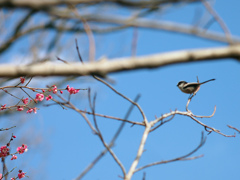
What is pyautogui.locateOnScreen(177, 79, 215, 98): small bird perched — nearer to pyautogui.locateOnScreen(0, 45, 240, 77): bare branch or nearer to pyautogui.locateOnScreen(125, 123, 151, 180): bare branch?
pyautogui.locateOnScreen(125, 123, 151, 180): bare branch

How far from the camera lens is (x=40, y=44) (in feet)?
14.1

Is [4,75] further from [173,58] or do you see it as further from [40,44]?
[40,44]

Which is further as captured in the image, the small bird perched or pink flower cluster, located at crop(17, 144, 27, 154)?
the small bird perched

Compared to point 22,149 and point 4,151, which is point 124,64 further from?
point 22,149

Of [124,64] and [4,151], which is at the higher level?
[4,151]

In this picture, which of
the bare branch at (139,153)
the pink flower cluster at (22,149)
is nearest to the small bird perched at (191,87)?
the bare branch at (139,153)

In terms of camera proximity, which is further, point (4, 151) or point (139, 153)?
point (4, 151)

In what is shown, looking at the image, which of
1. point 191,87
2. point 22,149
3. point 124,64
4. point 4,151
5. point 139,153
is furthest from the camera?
point 191,87

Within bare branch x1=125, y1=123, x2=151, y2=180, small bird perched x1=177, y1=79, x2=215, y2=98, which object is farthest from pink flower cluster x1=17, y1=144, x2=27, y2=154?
small bird perched x1=177, y1=79, x2=215, y2=98

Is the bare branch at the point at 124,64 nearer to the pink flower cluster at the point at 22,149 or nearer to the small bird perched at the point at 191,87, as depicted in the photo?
the pink flower cluster at the point at 22,149

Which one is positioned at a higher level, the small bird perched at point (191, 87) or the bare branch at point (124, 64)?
the small bird perched at point (191, 87)

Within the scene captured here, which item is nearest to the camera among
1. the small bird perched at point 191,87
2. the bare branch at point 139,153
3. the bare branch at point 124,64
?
the bare branch at point 124,64

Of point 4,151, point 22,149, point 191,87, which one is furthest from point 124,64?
point 191,87

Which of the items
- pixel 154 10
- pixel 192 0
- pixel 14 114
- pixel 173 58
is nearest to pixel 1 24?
pixel 14 114
